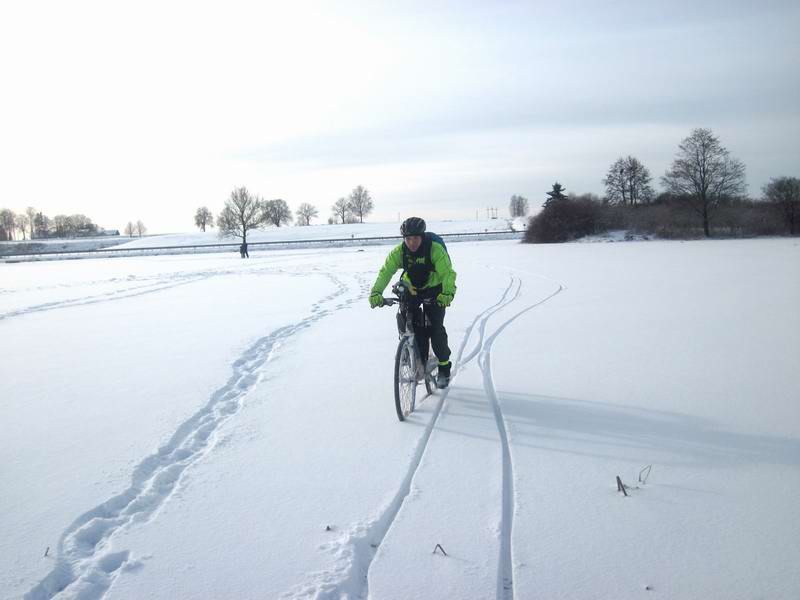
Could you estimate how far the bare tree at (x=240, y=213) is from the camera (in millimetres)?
62688

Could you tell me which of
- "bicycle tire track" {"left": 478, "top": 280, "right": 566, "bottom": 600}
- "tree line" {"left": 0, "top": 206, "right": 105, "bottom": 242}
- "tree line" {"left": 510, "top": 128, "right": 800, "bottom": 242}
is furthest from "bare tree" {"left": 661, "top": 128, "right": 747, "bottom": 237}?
"tree line" {"left": 0, "top": 206, "right": 105, "bottom": 242}

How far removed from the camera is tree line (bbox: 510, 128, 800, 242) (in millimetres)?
43938

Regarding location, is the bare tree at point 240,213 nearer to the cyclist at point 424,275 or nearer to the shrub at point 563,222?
the shrub at point 563,222

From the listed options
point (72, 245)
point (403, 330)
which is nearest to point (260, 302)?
point (403, 330)

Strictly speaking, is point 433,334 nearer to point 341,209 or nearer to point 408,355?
point 408,355

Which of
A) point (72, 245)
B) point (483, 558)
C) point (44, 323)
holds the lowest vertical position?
point (483, 558)

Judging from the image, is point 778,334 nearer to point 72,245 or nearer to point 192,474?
point 192,474

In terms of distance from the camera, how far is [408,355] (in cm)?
539

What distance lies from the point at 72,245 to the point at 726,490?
101m

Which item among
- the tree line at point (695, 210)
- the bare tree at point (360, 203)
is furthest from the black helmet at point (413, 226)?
the bare tree at point (360, 203)

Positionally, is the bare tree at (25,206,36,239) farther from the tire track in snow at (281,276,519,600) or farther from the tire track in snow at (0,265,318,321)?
the tire track in snow at (281,276,519,600)

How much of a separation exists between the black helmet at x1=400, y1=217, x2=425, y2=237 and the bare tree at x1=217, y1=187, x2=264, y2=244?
195 feet

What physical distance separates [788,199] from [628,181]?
28.5 m

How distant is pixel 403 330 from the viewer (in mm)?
5531
